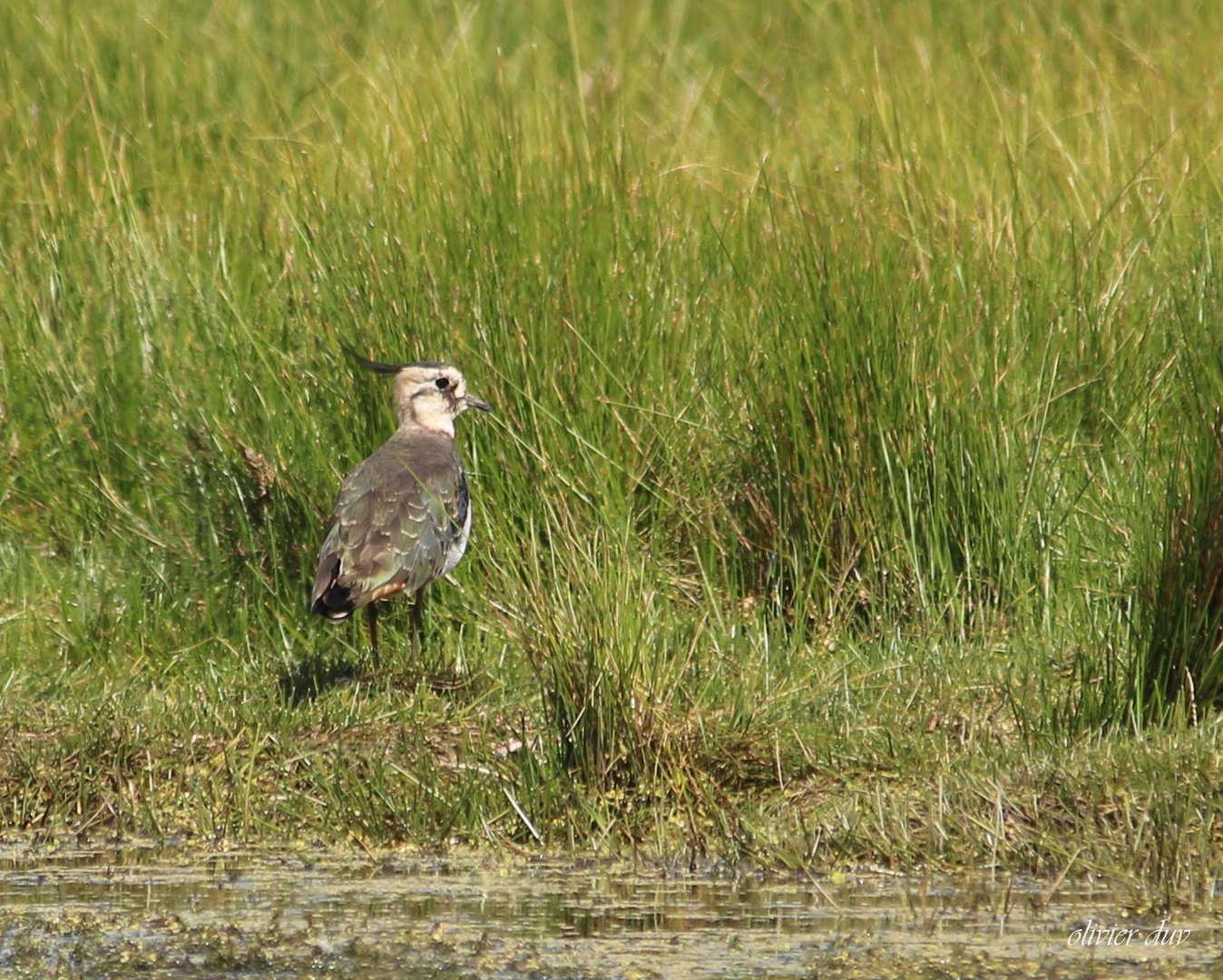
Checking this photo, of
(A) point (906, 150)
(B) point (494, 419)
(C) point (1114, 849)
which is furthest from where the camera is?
(A) point (906, 150)

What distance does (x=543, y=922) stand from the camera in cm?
461

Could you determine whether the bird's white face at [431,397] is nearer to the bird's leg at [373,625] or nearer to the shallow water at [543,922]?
the bird's leg at [373,625]

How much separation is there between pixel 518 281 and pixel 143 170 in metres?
3.33

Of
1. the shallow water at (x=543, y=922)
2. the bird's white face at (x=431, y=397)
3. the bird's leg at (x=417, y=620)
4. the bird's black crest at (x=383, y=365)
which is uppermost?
the bird's black crest at (x=383, y=365)

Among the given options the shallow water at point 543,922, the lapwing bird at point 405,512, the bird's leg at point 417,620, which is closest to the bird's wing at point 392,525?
the lapwing bird at point 405,512

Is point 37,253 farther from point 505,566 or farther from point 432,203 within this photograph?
point 505,566

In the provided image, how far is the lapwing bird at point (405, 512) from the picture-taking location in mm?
6727

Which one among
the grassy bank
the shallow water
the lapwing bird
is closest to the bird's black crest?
the lapwing bird

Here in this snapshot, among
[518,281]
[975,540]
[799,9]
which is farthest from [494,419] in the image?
[799,9]

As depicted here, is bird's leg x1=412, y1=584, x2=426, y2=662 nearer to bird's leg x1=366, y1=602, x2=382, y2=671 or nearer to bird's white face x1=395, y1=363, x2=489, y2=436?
bird's leg x1=366, y1=602, x2=382, y2=671

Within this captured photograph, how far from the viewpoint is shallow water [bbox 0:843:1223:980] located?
4.21 m

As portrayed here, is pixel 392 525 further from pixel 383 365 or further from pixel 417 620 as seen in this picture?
pixel 383 365

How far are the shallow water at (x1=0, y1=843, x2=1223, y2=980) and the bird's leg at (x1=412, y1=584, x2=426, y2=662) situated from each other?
1584 mm

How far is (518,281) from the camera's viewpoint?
7.44 m
